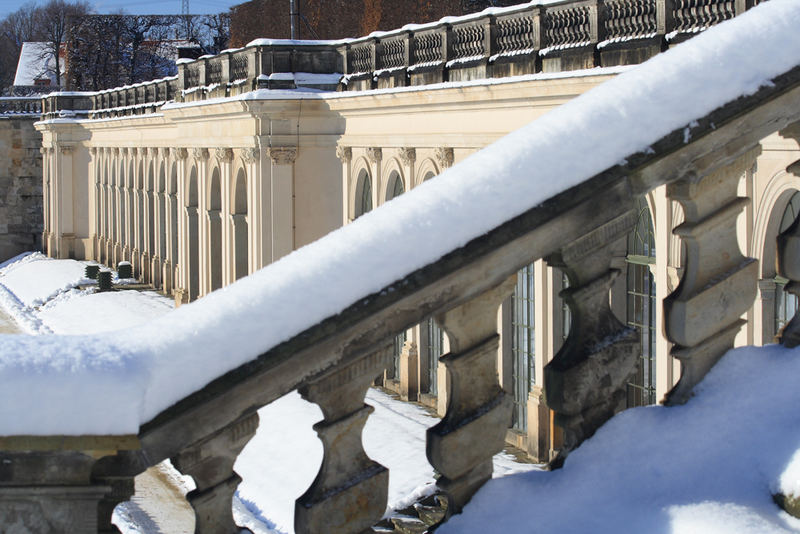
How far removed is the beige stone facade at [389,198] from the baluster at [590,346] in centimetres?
27

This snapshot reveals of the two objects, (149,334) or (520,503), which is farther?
(520,503)

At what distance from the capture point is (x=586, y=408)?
3.62 meters

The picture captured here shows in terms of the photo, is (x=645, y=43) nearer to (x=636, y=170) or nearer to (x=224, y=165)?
(x=636, y=170)

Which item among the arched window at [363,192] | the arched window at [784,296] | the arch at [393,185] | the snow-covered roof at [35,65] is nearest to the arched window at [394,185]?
the arch at [393,185]

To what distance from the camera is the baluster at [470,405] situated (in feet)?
11.4

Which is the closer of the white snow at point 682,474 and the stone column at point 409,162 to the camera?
the white snow at point 682,474

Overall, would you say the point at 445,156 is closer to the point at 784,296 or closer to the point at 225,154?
the point at 784,296

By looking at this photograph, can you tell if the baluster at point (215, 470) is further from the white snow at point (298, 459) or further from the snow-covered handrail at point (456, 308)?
the white snow at point (298, 459)

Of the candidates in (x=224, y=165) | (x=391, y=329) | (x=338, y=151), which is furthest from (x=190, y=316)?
(x=224, y=165)

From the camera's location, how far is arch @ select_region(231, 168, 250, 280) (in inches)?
1160

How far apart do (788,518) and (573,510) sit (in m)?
0.57

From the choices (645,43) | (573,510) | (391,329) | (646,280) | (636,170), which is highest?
(645,43)

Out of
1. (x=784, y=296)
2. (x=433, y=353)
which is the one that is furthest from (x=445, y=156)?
(x=784, y=296)

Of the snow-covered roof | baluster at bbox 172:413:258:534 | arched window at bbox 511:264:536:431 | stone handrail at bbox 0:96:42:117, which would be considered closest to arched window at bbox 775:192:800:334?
arched window at bbox 511:264:536:431
